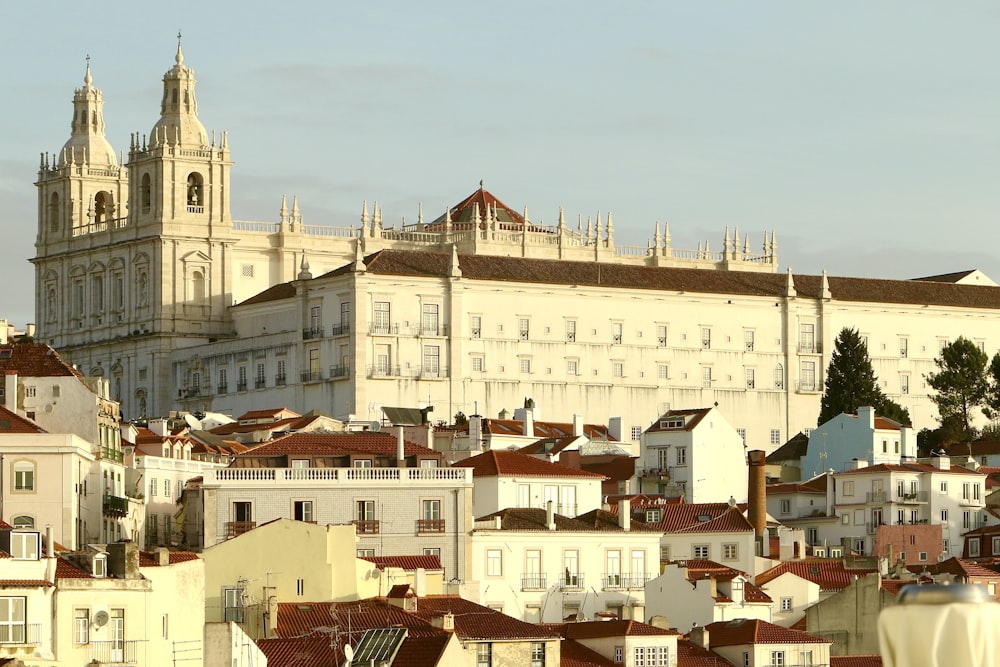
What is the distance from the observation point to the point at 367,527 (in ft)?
181

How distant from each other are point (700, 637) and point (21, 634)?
69.0 feet

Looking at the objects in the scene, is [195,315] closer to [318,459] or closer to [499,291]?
[499,291]

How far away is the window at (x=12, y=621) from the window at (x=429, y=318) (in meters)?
96.8

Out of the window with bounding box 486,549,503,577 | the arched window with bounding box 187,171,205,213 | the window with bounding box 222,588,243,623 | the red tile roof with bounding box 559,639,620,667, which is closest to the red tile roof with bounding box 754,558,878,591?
the window with bounding box 486,549,503,577

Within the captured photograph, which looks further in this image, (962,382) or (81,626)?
(962,382)

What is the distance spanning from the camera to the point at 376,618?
3906 cm

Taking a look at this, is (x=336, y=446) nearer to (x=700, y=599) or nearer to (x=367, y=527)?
(x=367, y=527)

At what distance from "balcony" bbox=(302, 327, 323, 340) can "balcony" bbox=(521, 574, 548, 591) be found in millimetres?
69025

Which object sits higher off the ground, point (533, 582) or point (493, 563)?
point (493, 563)

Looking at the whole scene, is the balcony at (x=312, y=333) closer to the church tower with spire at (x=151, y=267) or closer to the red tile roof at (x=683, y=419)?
the church tower with spire at (x=151, y=267)

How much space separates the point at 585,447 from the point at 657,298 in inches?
1443

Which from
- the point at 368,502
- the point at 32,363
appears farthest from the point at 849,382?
the point at 32,363

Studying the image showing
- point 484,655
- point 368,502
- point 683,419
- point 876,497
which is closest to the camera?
point 484,655

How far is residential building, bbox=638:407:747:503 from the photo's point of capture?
89.4 meters
